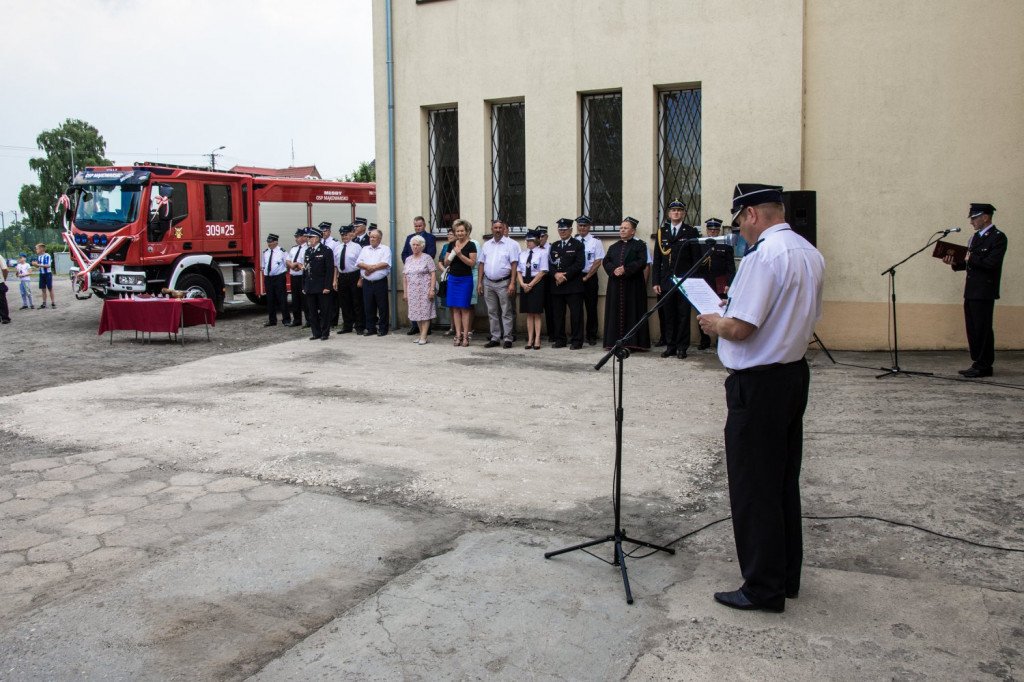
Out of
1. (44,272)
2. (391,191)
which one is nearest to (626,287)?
(391,191)

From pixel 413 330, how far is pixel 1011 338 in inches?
341

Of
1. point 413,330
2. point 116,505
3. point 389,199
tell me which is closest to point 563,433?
point 116,505

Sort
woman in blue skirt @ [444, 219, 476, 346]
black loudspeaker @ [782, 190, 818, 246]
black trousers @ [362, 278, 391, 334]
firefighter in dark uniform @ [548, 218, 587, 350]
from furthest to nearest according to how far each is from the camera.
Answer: black trousers @ [362, 278, 391, 334] → woman in blue skirt @ [444, 219, 476, 346] → firefighter in dark uniform @ [548, 218, 587, 350] → black loudspeaker @ [782, 190, 818, 246]

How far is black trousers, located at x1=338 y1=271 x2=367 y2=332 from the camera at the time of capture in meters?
14.8

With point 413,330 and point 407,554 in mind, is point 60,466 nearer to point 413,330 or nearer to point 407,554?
point 407,554

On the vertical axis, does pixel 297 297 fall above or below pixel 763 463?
above

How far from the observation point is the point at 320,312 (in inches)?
569

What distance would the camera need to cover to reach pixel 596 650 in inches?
138

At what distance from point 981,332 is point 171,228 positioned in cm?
1431

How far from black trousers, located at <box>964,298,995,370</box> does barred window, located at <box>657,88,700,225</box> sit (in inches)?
165

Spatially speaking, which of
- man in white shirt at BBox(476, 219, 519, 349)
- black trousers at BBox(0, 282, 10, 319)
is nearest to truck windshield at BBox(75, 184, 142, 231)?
black trousers at BBox(0, 282, 10, 319)

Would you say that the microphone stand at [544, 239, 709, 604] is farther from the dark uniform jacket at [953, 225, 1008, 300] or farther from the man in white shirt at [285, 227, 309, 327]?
the man in white shirt at [285, 227, 309, 327]

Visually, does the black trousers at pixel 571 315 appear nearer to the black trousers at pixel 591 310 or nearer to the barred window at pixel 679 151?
the black trousers at pixel 591 310

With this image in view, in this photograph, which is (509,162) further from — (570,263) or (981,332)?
(981,332)
